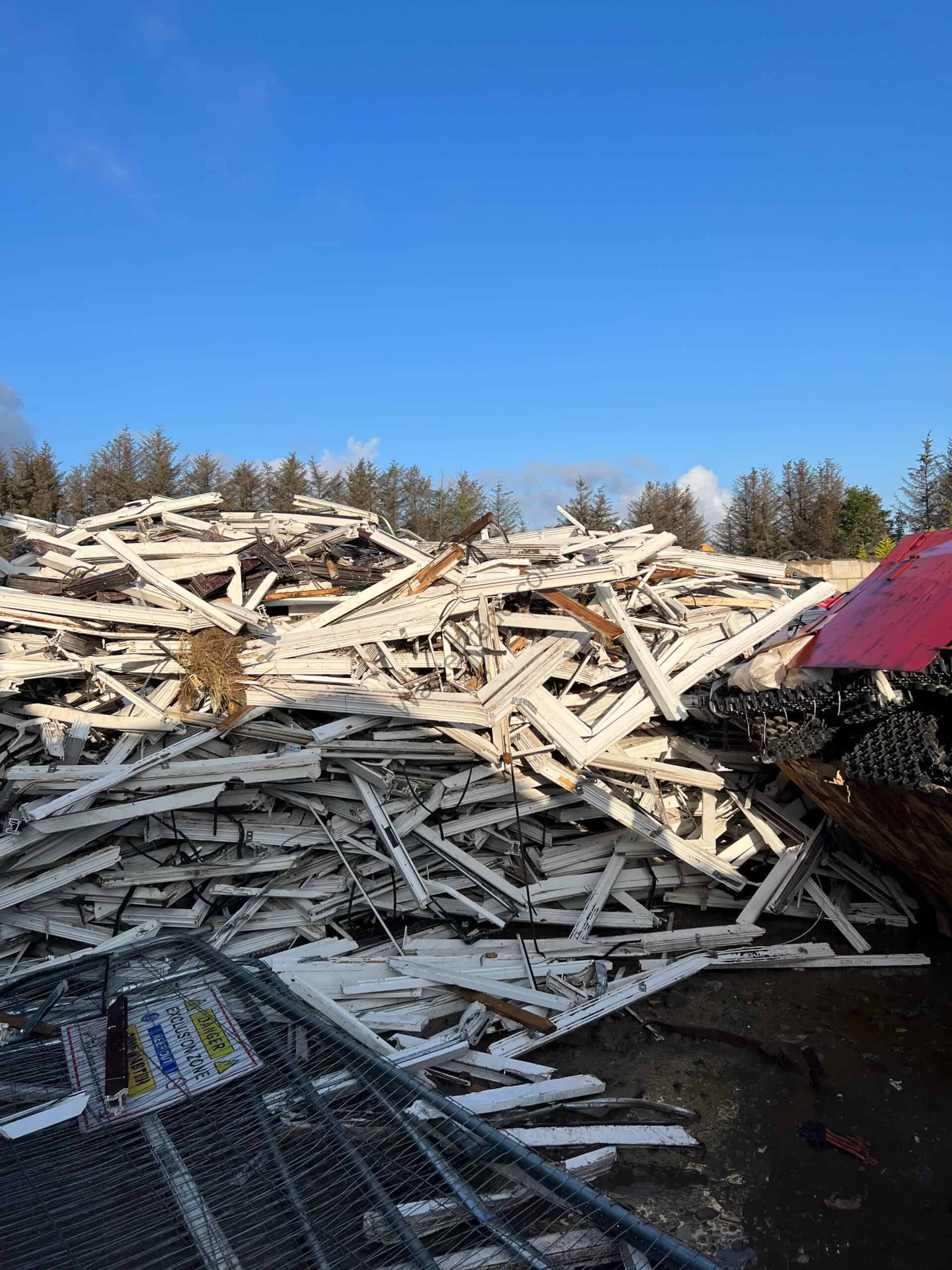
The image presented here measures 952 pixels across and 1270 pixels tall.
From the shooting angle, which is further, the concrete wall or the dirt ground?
the concrete wall

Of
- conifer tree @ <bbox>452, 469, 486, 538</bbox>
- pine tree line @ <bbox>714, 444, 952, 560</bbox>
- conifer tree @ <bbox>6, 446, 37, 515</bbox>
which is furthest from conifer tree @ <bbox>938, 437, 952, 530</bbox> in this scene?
conifer tree @ <bbox>6, 446, 37, 515</bbox>

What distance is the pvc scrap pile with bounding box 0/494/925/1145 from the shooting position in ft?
18.4

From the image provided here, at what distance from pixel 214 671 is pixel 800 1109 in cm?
446

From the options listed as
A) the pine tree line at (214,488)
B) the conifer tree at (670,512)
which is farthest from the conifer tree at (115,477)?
the conifer tree at (670,512)

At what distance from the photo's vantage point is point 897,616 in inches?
177

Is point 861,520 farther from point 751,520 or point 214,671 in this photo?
point 214,671

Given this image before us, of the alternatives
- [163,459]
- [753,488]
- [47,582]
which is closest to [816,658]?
[47,582]

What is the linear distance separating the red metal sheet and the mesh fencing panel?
288cm

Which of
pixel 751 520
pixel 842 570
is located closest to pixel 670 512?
pixel 751 520

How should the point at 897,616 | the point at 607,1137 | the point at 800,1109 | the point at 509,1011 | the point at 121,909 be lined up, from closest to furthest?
the point at 607,1137, the point at 800,1109, the point at 897,616, the point at 509,1011, the point at 121,909

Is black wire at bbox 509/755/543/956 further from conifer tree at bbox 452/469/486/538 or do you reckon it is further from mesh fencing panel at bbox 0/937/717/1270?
conifer tree at bbox 452/469/486/538

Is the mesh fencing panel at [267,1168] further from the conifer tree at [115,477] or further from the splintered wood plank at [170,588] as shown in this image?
the conifer tree at [115,477]

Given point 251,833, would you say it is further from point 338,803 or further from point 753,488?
point 753,488

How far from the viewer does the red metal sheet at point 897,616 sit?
412cm
